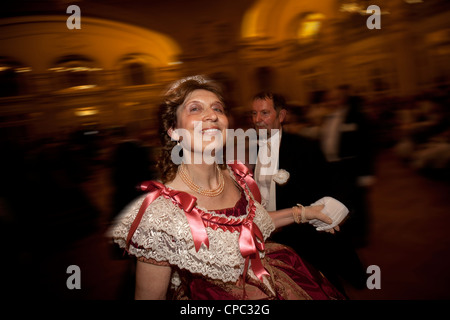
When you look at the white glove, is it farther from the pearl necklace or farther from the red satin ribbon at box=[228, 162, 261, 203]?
the pearl necklace

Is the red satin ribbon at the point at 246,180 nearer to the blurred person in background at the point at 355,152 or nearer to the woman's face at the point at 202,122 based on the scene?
the woman's face at the point at 202,122

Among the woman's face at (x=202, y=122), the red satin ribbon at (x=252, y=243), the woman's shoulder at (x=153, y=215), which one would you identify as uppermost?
the woman's face at (x=202, y=122)

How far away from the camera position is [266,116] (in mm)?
1865

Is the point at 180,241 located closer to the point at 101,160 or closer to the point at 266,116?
the point at 266,116

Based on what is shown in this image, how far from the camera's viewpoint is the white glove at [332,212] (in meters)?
1.35

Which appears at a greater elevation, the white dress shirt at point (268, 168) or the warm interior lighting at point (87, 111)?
the warm interior lighting at point (87, 111)

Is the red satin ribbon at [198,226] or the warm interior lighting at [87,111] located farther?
the warm interior lighting at [87,111]

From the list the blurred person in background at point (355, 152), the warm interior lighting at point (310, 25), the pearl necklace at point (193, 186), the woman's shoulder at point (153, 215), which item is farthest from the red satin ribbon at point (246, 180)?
the warm interior lighting at point (310, 25)

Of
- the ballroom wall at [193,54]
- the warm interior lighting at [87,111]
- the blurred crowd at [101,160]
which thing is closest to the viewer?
the blurred crowd at [101,160]

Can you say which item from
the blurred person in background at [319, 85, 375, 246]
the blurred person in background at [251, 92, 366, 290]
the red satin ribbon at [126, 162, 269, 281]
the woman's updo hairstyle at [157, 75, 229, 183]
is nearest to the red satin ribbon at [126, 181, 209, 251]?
the red satin ribbon at [126, 162, 269, 281]

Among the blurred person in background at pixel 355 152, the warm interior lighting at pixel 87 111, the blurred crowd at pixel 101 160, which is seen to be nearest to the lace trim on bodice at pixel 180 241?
the blurred crowd at pixel 101 160

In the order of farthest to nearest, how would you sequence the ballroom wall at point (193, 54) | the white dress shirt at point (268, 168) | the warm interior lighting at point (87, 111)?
the warm interior lighting at point (87, 111)
the ballroom wall at point (193, 54)
the white dress shirt at point (268, 168)
